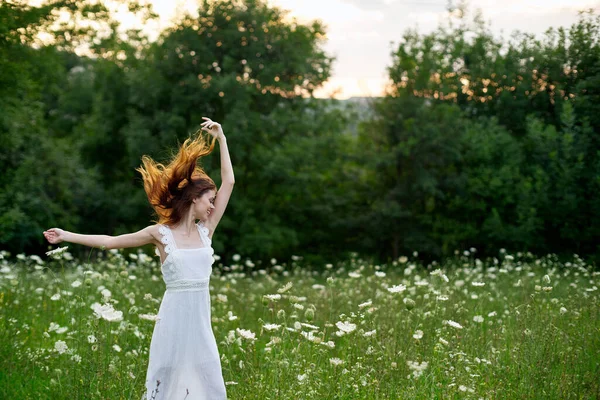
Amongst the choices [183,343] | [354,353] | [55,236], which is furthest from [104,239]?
[354,353]

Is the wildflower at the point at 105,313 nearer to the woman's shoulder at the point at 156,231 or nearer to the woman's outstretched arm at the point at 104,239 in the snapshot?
the woman's outstretched arm at the point at 104,239

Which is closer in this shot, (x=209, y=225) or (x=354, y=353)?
(x=209, y=225)

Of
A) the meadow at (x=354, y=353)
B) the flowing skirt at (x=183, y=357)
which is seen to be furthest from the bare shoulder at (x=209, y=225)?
the meadow at (x=354, y=353)

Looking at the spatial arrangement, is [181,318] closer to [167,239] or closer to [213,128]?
[167,239]

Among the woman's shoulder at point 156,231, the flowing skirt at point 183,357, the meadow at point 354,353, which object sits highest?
the woman's shoulder at point 156,231

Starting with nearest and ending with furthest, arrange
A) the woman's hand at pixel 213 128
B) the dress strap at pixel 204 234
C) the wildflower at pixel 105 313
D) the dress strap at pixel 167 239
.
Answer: the wildflower at pixel 105 313
the dress strap at pixel 167 239
the dress strap at pixel 204 234
the woman's hand at pixel 213 128

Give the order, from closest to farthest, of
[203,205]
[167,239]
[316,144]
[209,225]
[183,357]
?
[183,357], [167,239], [203,205], [209,225], [316,144]

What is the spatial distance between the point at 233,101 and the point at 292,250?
6.16 m

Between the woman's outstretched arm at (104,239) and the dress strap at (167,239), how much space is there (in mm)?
38

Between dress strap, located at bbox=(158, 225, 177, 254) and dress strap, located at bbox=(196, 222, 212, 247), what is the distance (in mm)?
201

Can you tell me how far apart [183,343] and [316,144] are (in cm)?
2073

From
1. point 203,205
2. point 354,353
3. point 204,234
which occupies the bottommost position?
point 354,353

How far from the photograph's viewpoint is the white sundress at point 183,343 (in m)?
4.21

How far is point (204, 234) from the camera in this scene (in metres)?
4.49
